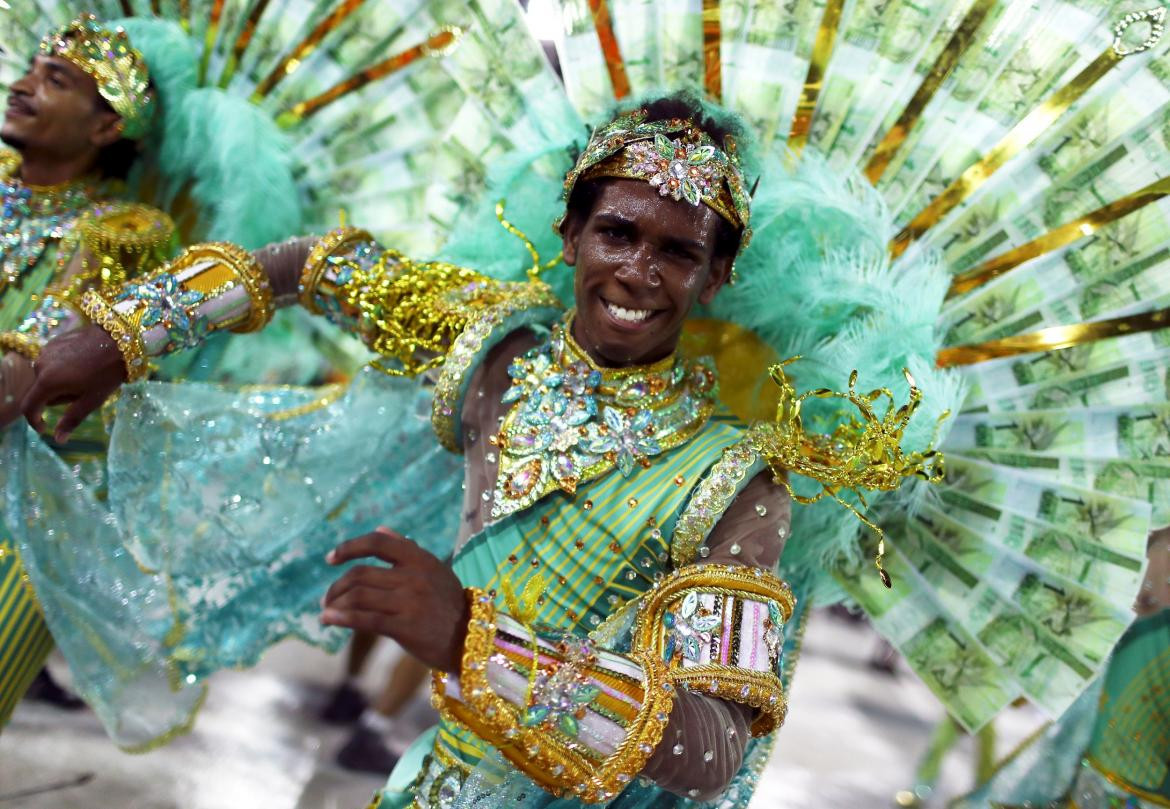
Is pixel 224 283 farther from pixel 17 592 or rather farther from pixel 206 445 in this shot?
pixel 17 592

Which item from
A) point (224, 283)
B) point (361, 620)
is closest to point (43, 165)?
point (224, 283)

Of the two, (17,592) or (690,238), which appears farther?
(17,592)

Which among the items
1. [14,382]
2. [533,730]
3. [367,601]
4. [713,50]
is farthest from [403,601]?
[713,50]

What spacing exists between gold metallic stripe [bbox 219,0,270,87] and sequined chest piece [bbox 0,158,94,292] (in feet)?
1.34

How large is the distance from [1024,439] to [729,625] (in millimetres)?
736

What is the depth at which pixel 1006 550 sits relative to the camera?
1872 millimetres

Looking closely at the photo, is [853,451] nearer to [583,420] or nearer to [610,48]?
[583,420]

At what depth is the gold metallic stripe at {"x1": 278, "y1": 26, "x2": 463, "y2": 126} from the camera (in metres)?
2.21

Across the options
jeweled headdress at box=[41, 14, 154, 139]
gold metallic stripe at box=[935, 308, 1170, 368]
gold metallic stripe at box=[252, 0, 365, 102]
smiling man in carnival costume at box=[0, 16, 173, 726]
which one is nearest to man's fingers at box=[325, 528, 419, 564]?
gold metallic stripe at box=[935, 308, 1170, 368]

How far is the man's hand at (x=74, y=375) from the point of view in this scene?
1715 mm

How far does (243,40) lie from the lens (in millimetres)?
2459

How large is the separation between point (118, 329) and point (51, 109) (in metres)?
0.88

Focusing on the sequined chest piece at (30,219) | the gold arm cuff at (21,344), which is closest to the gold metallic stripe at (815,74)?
the gold arm cuff at (21,344)

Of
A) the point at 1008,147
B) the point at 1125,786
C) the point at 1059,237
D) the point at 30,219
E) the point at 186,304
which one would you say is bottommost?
the point at 1125,786
